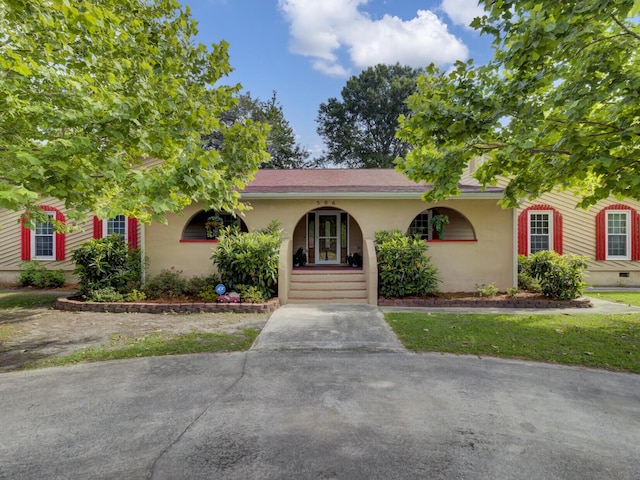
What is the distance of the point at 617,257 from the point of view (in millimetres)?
12312

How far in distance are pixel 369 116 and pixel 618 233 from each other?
23070mm

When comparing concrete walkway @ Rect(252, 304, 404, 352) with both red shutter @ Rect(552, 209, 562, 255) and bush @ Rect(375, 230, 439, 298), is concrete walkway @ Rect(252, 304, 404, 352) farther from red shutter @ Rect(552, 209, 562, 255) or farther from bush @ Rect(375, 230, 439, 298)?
red shutter @ Rect(552, 209, 562, 255)

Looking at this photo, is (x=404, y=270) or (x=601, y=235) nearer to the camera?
(x=404, y=270)

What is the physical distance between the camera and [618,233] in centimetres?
1245

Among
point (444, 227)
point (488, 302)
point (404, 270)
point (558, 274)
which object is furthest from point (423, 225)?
point (558, 274)

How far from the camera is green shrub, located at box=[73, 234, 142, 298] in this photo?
8844 millimetres

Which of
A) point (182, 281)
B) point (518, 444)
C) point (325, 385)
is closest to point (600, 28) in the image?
point (518, 444)

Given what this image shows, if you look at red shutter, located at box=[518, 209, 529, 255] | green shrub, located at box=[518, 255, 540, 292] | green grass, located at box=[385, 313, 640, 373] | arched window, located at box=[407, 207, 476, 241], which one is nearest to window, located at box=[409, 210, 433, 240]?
arched window, located at box=[407, 207, 476, 241]

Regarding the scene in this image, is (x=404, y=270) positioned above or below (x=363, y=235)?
below

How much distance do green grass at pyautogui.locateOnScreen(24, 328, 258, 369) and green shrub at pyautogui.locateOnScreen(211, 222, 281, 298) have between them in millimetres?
2609

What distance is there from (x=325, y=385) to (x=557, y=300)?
8.02 metres

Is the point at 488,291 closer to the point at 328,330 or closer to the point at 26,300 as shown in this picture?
the point at 328,330

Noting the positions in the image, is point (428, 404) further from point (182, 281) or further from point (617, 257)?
point (617, 257)

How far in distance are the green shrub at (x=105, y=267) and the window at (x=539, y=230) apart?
1374cm
